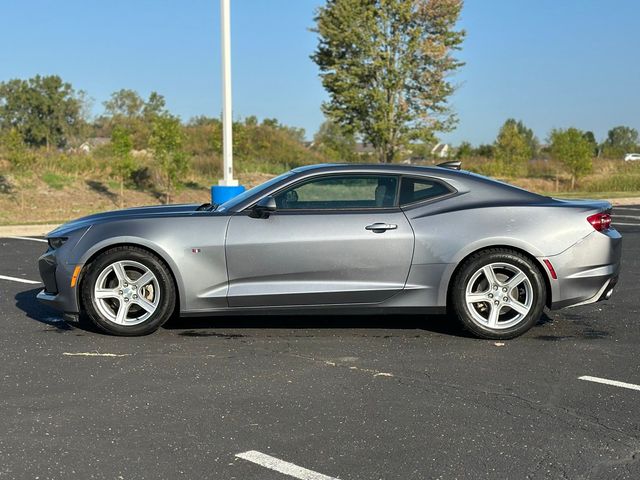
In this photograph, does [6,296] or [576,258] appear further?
[6,296]

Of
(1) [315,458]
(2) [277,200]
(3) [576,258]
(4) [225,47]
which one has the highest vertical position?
(4) [225,47]

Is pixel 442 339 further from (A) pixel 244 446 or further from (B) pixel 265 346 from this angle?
(A) pixel 244 446

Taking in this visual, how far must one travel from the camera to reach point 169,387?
512 centimetres

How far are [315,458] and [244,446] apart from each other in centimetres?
39

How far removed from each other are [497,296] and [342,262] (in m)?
1.31

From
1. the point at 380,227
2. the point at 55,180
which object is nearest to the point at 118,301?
→ the point at 380,227

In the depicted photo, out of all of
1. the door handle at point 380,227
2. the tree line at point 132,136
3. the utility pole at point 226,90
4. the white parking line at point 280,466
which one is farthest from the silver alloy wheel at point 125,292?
the tree line at point 132,136

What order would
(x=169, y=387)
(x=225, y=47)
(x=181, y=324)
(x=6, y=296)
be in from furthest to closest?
(x=225, y=47)
(x=6, y=296)
(x=181, y=324)
(x=169, y=387)

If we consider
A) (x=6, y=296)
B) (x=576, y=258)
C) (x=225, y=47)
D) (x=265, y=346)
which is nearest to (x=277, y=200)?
(x=265, y=346)

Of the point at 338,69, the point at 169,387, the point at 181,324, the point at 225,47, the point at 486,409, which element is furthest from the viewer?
the point at 338,69

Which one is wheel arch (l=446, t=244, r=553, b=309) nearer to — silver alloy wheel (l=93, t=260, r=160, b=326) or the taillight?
the taillight

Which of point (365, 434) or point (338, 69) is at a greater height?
point (338, 69)

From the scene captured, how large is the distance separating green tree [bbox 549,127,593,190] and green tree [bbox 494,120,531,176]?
3749 millimetres

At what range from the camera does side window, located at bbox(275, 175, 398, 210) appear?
21.9 feet
